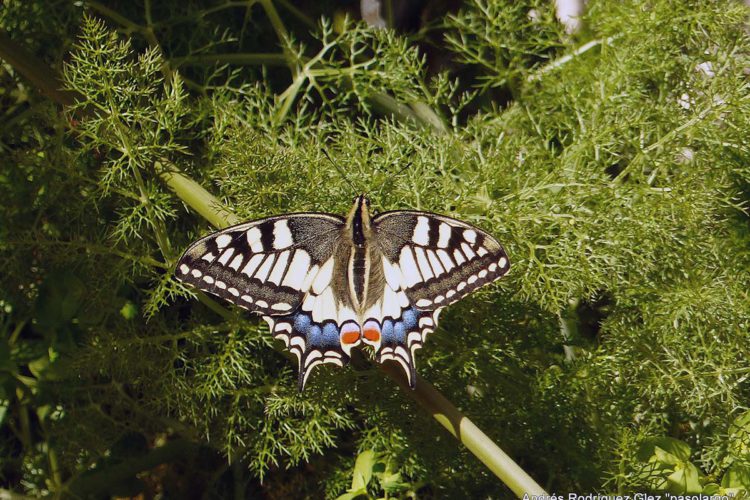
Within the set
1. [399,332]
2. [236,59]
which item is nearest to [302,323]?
[399,332]

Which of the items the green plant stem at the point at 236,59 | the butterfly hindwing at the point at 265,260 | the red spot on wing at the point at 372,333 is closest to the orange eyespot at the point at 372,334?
the red spot on wing at the point at 372,333

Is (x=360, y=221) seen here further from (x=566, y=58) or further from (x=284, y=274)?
(x=566, y=58)

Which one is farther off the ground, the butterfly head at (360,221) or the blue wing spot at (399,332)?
the butterfly head at (360,221)

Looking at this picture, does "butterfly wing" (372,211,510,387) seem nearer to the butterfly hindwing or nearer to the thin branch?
the butterfly hindwing

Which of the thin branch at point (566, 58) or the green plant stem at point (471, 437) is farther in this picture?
the thin branch at point (566, 58)

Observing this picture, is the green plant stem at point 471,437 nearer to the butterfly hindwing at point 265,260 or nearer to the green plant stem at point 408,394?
the green plant stem at point 408,394

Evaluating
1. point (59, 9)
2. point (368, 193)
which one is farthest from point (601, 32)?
point (59, 9)

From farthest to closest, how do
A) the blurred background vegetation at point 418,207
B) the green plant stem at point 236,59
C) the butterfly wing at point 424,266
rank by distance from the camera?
the green plant stem at point 236,59, the blurred background vegetation at point 418,207, the butterfly wing at point 424,266

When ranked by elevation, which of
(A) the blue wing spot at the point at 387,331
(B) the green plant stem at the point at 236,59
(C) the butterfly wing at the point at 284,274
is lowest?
(A) the blue wing spot at the point at 387,331

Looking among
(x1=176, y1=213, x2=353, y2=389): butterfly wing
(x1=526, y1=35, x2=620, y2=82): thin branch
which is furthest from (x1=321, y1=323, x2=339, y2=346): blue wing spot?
(x1=526, y1=35, x2=620, y2=82): thin branch
